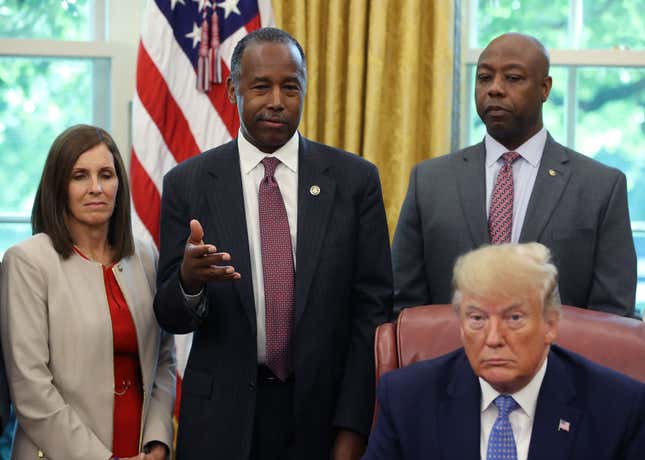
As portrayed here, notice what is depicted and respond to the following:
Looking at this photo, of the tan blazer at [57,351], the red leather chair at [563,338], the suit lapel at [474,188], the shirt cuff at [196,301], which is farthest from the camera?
the suit lapel at [474,188]

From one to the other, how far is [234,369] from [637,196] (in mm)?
2556

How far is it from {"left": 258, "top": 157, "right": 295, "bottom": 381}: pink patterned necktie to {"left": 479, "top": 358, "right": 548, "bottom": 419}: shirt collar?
2.10 feet

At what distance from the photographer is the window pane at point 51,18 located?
446 cm

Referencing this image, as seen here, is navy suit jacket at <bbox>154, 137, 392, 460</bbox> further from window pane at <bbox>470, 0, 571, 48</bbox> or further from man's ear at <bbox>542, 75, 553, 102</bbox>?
window pane at <bbox>470, 0, 571, 48</bbox>

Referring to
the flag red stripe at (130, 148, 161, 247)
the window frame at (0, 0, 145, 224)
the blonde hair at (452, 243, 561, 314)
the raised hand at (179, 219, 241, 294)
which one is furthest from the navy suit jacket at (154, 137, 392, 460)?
the window frame at (0, 0, 145, 224)

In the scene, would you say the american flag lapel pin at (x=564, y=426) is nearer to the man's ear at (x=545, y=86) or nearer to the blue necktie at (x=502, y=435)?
the blue necktie at (x=502, y=435)

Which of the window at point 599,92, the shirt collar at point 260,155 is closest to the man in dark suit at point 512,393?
the shirt collar at point 260,155

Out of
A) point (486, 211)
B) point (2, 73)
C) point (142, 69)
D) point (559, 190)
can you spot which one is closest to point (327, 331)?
point (486, 211)

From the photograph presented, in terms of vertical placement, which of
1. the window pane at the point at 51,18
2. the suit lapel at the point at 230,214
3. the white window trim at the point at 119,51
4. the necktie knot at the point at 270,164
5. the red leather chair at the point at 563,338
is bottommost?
the red leather chair at the point at 563,338

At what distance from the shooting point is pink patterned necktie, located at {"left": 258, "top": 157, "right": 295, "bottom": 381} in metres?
2.64

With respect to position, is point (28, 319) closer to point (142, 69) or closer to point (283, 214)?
point (283, 214)

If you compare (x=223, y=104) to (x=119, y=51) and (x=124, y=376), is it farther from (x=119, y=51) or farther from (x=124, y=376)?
(x=124, y=376)

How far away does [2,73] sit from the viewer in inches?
176

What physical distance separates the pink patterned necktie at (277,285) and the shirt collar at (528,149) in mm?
733
